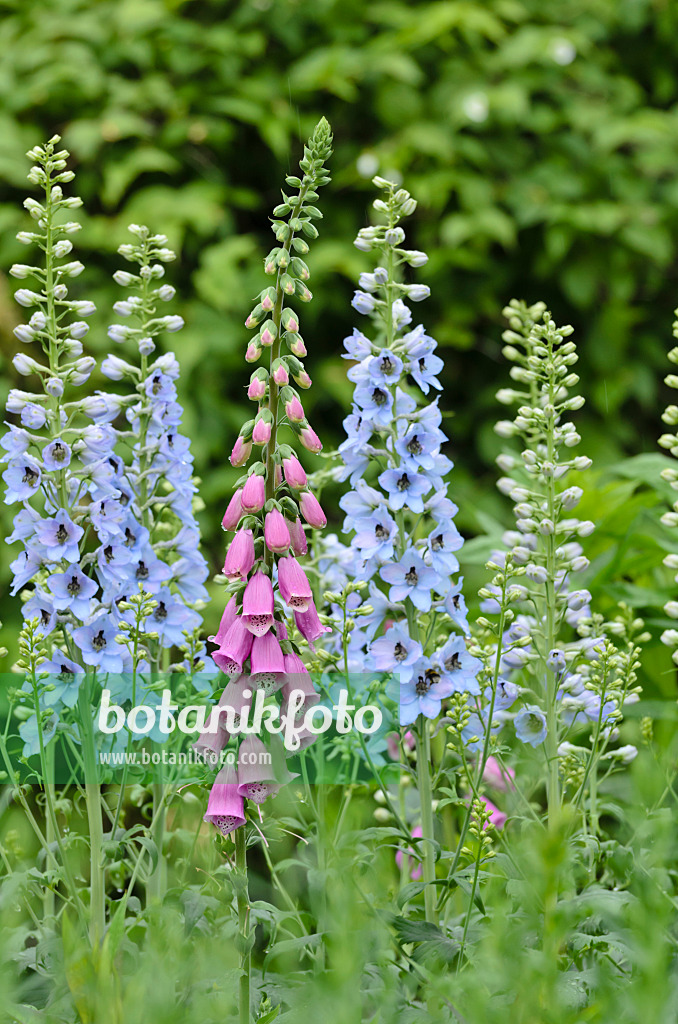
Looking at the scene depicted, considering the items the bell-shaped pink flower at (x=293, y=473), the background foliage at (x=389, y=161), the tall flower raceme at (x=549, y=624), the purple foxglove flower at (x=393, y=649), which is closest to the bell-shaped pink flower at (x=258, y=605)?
the bell-shaped pink flower at (x=293, y=473)

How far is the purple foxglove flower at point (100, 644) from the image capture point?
4.80ft

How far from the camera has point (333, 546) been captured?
194cm

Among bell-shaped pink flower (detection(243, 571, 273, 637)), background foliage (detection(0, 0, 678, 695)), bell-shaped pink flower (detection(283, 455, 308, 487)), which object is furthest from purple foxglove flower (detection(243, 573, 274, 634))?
background foliage (detection(0, 0, 678, 695))

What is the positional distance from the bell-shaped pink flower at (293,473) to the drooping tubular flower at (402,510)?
0.56 feet

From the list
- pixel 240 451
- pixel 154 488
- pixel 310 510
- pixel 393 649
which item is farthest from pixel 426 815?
pixel 154 488

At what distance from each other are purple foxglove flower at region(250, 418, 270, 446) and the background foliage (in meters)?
1.91

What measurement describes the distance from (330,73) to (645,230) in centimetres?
114

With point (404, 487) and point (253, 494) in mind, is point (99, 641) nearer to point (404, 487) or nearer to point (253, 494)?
point (253, 494)

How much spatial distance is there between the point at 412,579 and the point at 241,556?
0.28 meters

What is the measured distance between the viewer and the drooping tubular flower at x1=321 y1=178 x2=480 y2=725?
1.47 m

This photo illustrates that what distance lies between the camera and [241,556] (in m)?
1.30

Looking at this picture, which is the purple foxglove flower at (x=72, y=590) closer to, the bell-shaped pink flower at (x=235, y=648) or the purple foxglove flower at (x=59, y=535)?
the purple foxglove flower at (x=59, y=535)

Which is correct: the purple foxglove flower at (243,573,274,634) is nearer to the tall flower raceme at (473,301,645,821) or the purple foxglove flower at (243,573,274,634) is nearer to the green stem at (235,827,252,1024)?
the green stem at (235,827,252,1024)

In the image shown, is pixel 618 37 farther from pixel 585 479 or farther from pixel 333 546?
pixel 333 546
